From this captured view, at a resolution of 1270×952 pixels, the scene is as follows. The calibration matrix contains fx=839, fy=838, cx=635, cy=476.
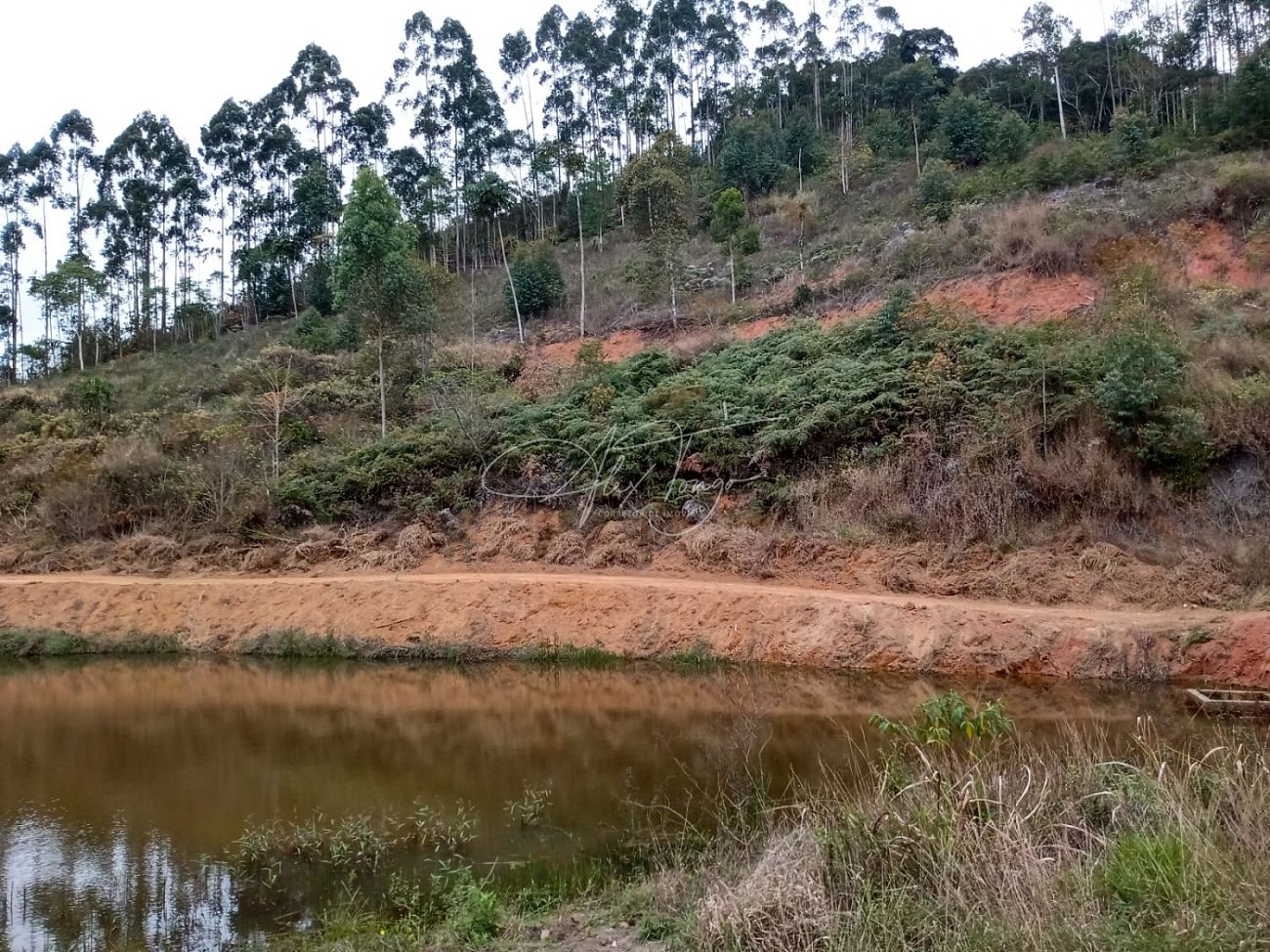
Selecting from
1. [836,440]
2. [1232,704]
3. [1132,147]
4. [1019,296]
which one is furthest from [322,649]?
[1132,147]

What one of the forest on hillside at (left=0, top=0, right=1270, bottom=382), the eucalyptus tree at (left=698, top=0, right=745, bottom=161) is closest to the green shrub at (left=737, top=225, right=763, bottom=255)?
the forest on hillside at (left=0, top=0, right=1270, bottom=382)

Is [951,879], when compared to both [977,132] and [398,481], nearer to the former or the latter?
[398,481]

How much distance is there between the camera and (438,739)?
1190cm

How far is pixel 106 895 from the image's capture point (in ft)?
23.5

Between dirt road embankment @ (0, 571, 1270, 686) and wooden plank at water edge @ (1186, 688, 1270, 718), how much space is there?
3.90 feet

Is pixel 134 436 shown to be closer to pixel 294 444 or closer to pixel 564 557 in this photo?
pixel 294 444

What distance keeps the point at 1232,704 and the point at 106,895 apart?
12.7m

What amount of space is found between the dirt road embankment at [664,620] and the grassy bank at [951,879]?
23.1 ft

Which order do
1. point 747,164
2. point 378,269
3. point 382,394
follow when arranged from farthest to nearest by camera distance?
point 747,164
point 382,394
point 378,269

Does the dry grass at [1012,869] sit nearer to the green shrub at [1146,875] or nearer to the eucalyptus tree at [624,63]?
the green shrub at [1146,875]

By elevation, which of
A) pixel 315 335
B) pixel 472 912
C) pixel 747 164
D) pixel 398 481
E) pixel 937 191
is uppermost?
pixel 747 164

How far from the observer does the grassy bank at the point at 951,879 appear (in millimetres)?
4305

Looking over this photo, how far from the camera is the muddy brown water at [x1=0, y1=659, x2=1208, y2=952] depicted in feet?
23.8

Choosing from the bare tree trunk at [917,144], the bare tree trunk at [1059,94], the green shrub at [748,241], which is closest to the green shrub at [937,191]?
the green shrub at [748,241]
